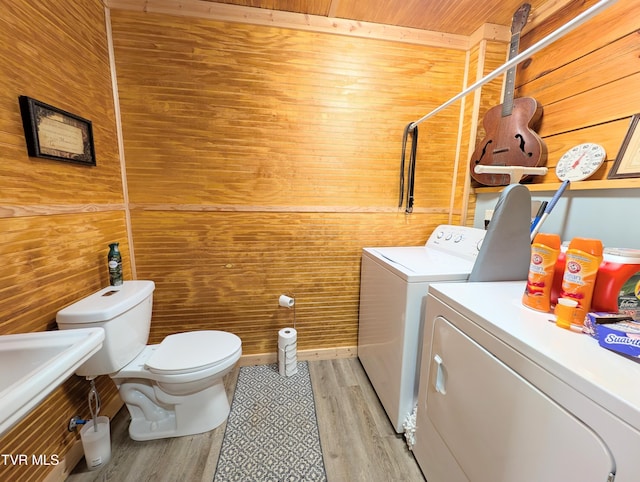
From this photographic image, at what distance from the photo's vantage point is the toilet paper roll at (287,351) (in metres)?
1.77

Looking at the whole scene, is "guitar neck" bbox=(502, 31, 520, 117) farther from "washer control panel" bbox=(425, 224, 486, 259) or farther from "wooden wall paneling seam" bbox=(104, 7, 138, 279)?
"wooden wall paneling seam" bbox=(104, 7, 138, 279)

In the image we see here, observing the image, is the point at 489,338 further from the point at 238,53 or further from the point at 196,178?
the point at 238,53

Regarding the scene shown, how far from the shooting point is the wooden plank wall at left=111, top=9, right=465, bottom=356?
1.57 metres

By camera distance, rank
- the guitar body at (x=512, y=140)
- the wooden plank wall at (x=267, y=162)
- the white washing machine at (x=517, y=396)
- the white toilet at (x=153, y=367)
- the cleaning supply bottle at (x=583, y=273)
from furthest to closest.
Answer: the wooden plank wall at (x=267, y=162), the guitar body at (x=512, y=140), the white toilet at (x=153, y=367), the cleaning supply bottle at (x=583, y=273), the white washing machine at (x=517, y=396)

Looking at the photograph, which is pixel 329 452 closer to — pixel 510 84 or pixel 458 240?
pixel 458 240

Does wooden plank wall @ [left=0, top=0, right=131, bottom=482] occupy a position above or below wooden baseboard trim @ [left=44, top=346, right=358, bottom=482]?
above

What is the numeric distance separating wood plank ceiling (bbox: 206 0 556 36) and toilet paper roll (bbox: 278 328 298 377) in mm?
2033

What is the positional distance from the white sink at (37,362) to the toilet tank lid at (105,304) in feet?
0.93

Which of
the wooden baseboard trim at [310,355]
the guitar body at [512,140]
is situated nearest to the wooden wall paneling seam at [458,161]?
the guitar body at [512,140]

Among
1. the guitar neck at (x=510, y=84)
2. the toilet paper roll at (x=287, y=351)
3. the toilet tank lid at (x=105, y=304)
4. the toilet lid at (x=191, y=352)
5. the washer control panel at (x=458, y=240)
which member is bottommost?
the toilet paper roll at (x=287, y=351)

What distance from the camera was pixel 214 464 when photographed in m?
1.24

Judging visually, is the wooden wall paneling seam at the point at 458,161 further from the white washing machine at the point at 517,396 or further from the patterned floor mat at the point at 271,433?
the patterned floor mat at the point at 271,433

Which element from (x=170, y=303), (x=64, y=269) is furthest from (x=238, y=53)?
(x=170, y=303)

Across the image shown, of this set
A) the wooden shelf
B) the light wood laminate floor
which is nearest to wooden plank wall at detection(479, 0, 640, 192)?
the wooden shelf
